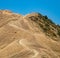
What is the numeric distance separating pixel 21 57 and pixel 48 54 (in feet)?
23.5

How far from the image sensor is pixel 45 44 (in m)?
79.8

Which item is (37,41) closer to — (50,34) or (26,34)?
(26,34)

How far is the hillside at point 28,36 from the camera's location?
7131cm

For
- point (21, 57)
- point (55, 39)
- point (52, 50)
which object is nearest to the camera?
point (21, 57)

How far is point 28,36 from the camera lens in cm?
8000

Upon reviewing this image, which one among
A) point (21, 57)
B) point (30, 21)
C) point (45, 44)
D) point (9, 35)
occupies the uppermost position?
point (30, 21)

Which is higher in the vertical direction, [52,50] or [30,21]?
[30,21]

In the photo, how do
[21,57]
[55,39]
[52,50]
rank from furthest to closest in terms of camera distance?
[55,39], [52,50], [21,57]

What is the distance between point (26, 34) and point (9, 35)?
4259 mm

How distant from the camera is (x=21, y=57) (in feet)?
222

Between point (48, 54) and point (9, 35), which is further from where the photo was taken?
point (9, 35)

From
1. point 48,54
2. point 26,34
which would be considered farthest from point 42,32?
point 48,54

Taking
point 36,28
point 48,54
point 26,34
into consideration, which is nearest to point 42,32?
point 36,28

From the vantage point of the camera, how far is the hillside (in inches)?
2808
